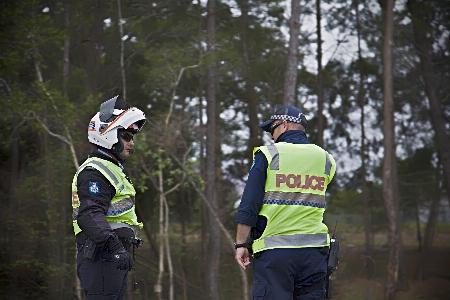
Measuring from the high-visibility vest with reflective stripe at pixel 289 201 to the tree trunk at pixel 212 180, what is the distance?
6.90 metres

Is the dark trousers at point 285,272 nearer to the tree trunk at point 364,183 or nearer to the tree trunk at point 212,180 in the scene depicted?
the tree trunk at point 212,180

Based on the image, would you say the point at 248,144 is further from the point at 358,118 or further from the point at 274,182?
the point at 274,182

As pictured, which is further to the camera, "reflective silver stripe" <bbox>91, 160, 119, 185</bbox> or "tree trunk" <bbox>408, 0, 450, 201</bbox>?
"tree trunk" <bbox>408, 0, 450, 201</bbox>

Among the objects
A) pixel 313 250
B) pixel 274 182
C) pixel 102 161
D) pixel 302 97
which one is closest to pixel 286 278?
pixel 313 250

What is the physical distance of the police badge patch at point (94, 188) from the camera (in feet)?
11.1

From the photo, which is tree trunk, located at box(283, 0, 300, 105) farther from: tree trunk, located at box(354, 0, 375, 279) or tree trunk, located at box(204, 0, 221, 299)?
tree trunk, located at box(354, 0, 375, 279)

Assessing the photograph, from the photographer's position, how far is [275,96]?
11.2 m

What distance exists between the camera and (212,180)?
34.5ft

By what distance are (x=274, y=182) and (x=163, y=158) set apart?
6.46 meters

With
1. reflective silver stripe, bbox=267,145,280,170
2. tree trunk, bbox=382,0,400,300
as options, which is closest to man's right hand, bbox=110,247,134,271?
reflective silver stripe, bbox=267,145,280,170

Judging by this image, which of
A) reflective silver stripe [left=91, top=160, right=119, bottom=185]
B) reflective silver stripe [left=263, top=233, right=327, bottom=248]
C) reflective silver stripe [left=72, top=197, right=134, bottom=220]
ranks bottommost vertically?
reflective silver stripe [left=263, top=233, right=327, bottom=248]

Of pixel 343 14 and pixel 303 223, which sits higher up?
pixel 343 14

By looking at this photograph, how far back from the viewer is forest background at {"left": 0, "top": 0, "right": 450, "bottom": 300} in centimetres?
948

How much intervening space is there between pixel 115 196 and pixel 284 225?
0.98 m
